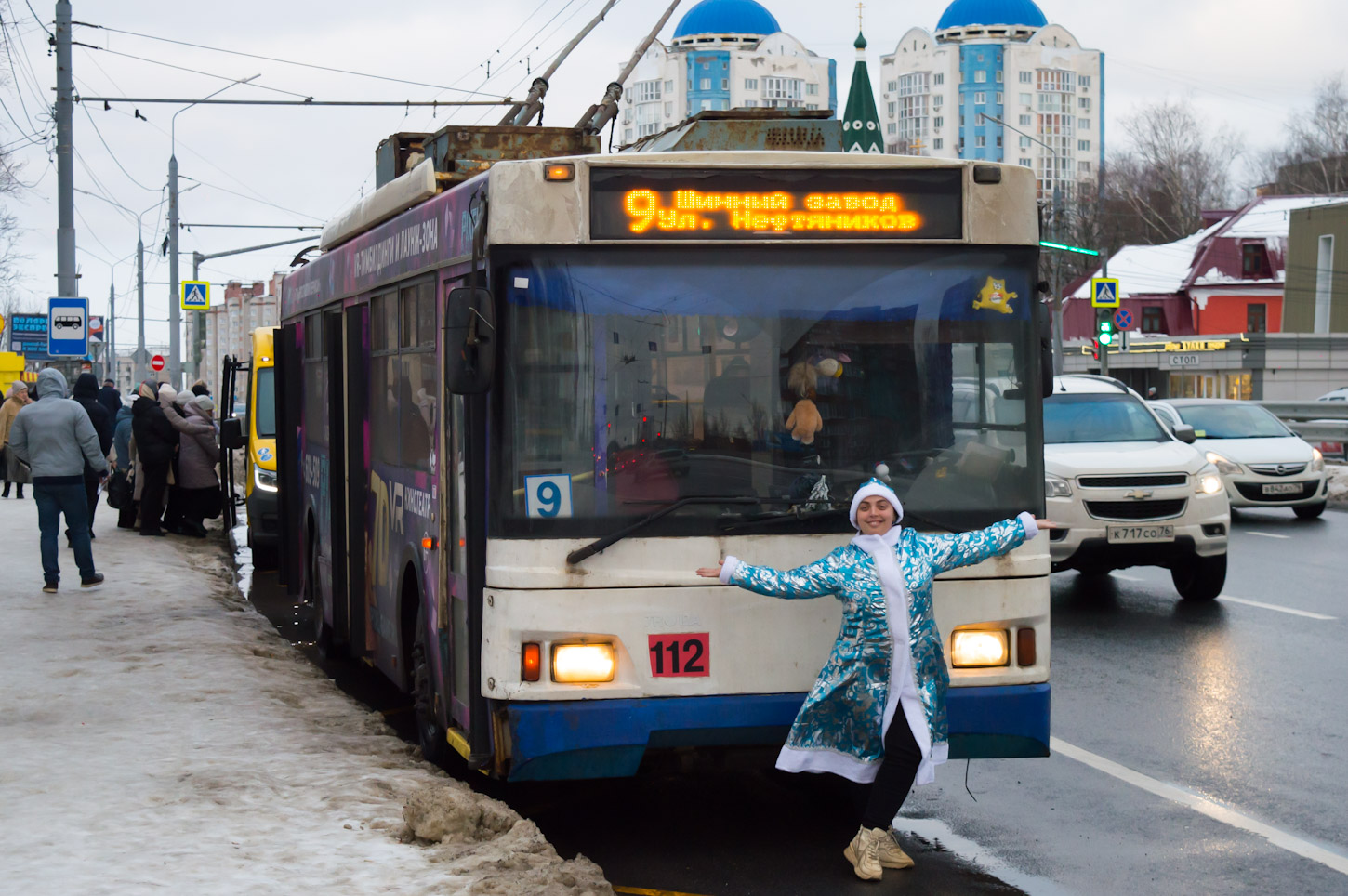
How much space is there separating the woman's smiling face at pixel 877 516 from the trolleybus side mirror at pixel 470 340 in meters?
1.34

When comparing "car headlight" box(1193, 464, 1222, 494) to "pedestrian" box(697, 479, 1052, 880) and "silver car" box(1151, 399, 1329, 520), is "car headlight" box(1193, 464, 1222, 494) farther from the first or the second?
"pedestrian" box(697, 479, 1052, 880)

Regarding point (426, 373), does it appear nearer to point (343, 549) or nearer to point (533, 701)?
point (533, 701)

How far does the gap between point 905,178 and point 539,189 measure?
4.43ft

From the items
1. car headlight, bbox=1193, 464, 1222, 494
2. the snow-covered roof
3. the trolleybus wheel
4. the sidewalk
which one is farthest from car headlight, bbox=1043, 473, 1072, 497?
the snow-covered roof

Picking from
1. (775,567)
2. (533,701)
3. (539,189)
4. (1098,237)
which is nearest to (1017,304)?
Result: (775,567)

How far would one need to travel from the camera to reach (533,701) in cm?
564

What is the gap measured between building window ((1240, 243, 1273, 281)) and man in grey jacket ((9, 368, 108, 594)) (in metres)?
62.2

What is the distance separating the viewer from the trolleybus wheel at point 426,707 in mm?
6895

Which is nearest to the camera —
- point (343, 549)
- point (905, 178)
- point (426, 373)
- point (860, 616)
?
point (860, 616)

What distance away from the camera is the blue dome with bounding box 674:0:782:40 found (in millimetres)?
165750

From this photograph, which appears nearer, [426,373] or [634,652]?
[634,652]

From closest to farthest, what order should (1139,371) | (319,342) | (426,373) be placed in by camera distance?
(426,373) → (319,342) → (1139,371)

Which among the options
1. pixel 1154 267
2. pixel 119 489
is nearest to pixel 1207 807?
pixel 119 489

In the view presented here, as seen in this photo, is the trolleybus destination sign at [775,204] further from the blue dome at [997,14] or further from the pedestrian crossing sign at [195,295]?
the blue dome at [997,14]
